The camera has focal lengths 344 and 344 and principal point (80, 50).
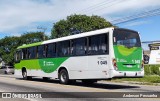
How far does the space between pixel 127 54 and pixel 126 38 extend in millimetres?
878

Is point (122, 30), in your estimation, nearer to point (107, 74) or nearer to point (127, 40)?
point (127, 40)

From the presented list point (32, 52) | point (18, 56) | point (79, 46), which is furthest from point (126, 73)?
point (18, 56)

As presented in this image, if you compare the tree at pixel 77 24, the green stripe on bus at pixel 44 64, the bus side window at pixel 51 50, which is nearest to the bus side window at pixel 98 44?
the green stripe on bus at pixel 44 64

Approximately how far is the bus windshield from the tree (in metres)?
44.6

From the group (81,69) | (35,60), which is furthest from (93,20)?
(81,69)

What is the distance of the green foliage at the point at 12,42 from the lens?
93.4m

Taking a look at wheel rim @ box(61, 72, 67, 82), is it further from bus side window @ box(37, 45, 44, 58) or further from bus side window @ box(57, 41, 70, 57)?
bus side window @ box(37, 45, 44, 58)

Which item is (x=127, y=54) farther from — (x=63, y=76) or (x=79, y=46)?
(x=63, y=76)

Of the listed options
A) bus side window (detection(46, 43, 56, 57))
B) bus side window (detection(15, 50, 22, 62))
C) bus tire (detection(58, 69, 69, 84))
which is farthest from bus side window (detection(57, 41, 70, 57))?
bus side window (detection(15, 50, 22, 62))

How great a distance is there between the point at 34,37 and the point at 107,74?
77748 millimetres

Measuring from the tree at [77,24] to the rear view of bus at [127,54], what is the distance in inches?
1763

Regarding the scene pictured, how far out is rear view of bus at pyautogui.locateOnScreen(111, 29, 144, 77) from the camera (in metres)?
17.9

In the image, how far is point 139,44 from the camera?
19.2m

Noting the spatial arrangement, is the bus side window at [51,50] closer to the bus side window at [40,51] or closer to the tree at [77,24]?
the bus side window at [40,51]
